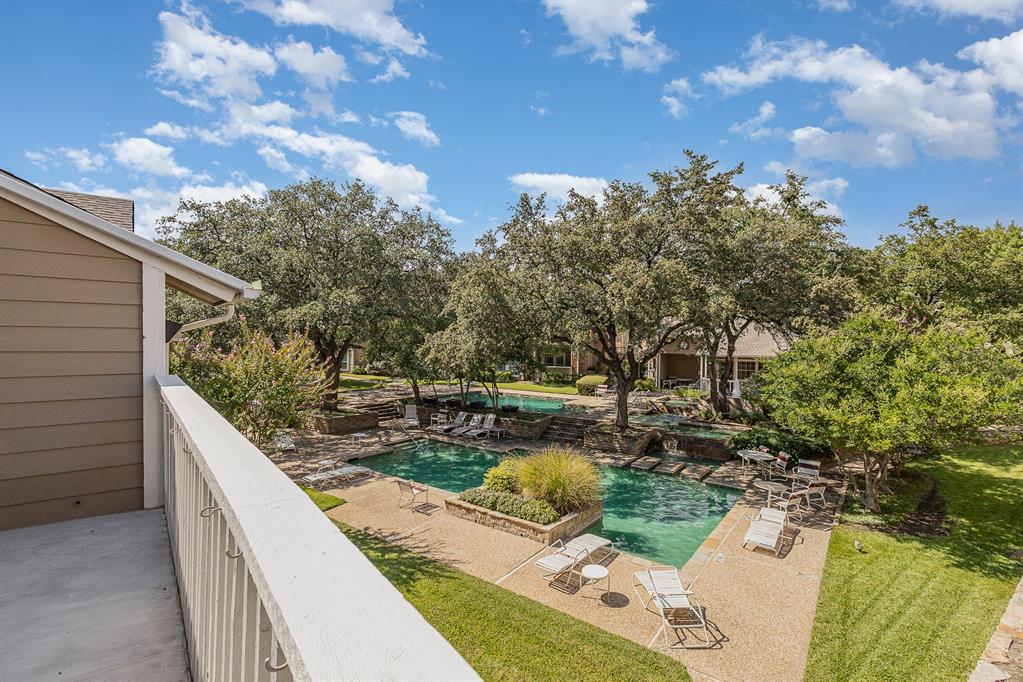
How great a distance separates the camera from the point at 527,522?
1020 cm

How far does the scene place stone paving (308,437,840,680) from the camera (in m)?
6.49

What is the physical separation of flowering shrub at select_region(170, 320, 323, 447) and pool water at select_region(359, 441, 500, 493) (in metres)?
5.06

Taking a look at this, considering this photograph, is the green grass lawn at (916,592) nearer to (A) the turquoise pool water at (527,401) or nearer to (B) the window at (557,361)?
(A) the turquoise pool water at (527,401)

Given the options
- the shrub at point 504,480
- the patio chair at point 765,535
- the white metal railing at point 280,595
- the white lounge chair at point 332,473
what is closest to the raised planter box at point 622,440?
the shrub at point 504,480

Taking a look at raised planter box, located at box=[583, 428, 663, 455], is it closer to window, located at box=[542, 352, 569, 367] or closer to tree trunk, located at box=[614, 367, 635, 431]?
tree trunk, located at box=[614, 367, 635, 431]

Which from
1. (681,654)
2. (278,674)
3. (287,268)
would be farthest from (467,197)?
(278,674)

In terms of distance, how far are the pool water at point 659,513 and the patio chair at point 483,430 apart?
18.3 feet

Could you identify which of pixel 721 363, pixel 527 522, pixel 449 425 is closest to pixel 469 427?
pixel 449 425

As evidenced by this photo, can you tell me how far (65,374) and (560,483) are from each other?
29.5 feet

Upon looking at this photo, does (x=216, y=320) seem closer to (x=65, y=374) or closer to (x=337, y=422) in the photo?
(x=65, y=374)

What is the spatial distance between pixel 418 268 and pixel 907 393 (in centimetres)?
1851

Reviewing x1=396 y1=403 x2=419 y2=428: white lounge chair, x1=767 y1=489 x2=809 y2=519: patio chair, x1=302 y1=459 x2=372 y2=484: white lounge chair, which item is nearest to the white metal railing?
x1=302 y1=459 x2=372 y2=484: white lounge chair

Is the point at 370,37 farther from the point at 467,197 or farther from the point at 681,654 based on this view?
the point at 681,654

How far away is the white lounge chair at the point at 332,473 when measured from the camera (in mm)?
13045
